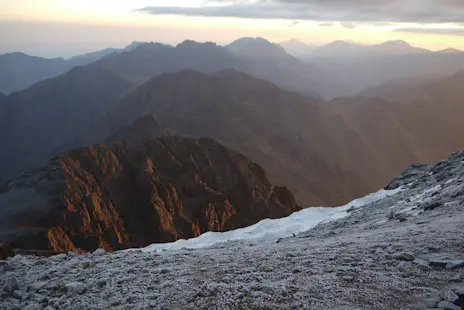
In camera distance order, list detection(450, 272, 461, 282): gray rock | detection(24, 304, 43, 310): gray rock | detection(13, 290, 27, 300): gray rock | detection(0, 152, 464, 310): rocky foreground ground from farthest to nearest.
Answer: detection(13, 290, 27, 300): gray rock < detection(24, 304, 43, 310): gray rock < detection(450, 272, 461, 282): gray rock < detection(0, 152, 464, 310): rocky foreground ground

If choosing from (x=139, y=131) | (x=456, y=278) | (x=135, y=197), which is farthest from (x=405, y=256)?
(x=139, y=131)

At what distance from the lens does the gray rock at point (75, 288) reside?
5.36 metres

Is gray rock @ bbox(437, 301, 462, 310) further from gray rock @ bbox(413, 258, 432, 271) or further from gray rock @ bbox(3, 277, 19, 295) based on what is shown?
gray rock @ bbox(3, 277, 19, 295)

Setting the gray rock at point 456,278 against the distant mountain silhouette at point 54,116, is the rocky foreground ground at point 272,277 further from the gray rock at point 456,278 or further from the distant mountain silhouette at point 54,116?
the distant mountain silhouette at point 54,116

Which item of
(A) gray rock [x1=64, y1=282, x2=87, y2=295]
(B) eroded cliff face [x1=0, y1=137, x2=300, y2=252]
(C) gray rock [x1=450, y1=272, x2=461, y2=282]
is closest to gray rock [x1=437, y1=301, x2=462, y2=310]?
(C) gray rock [x1=450, y1=272, x2=461, y2=282]

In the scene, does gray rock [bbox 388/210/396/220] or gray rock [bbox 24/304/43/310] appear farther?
gray rock [bbox 388/210/396/220]

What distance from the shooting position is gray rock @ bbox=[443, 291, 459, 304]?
4.25 meters

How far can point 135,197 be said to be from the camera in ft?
126

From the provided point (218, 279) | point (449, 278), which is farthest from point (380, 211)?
point (218, 279)

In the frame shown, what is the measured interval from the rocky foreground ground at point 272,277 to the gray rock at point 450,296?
0.01 m

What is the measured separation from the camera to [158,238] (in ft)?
115

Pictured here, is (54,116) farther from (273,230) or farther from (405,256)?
(405,256)

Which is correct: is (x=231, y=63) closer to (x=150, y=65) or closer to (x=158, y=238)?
(x=150, y=65)

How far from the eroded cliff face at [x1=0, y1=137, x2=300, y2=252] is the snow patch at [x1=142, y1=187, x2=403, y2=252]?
19083 millimetres
